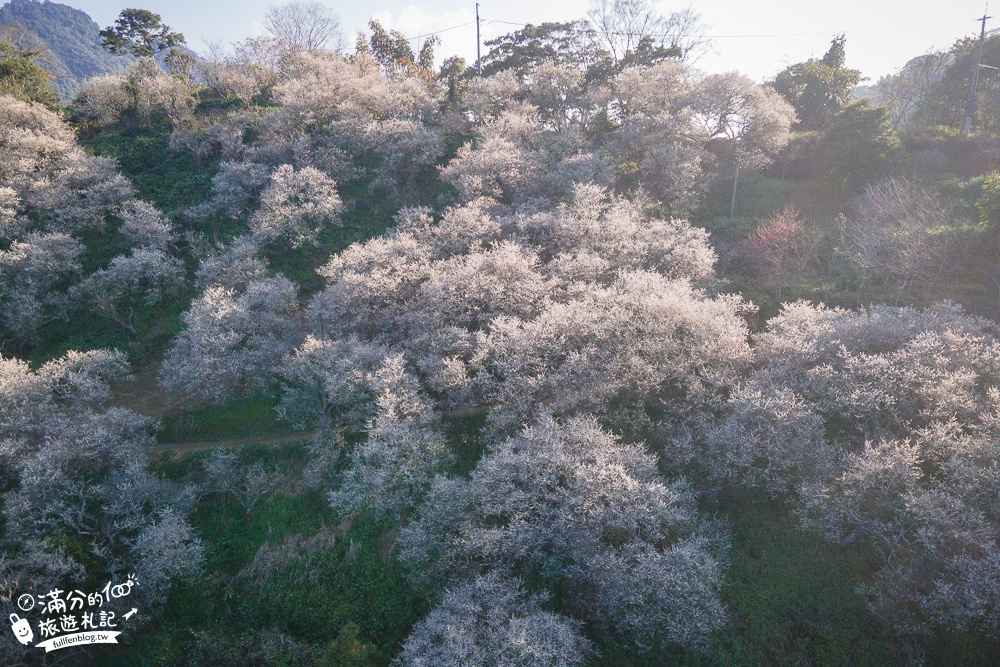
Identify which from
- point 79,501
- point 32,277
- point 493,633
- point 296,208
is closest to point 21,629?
point 79,501

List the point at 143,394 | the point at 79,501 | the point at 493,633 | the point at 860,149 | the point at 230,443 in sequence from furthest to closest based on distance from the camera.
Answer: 1. the point at 860,149
2. the point at 143,394
3. the point at 230,443
4. the point at 79,501
5. the point at 493,633

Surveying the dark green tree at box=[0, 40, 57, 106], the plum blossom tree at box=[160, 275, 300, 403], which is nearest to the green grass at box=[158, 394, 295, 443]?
the plum blossom tree at box=[160, 275, 300, 403]

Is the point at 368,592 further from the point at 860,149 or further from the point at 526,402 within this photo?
the point at 860,149

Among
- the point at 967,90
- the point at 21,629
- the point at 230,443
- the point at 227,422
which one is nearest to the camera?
the point at 21,629

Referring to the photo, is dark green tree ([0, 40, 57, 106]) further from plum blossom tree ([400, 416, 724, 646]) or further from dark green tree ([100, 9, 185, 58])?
plum blossom tree ([400, 416, 724, 646])

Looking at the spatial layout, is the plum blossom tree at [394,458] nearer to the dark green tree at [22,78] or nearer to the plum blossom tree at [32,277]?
the plum blossom tree at [32,277]

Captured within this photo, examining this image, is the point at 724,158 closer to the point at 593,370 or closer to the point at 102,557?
the point at 593,370
